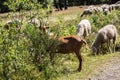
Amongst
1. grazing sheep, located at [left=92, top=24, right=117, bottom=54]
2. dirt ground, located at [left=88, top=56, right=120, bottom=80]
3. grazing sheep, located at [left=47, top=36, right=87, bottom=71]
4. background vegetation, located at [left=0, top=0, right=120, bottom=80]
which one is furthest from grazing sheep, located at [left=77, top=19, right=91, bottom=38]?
grazing sheep, located at [left=47, top=36, right=87, bottom=71]

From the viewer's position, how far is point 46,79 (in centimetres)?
1160

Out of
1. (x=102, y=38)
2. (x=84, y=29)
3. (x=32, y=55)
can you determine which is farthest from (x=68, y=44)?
(x=84, y=29)

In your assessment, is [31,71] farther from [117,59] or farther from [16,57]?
[117,59]

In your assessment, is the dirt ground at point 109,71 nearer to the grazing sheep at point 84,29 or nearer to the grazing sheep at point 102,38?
the grazing sheep at point 102,38

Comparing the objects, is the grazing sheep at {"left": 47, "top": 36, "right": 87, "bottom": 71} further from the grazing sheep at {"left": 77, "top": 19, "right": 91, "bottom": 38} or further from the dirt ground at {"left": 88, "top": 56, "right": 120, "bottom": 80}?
the grazing sheep at {"left": 77, "top": 19, "right": 91, "bottom": 38}

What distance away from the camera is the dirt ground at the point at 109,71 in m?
12.4

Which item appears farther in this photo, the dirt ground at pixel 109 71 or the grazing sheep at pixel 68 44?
the grazing sheep at pixel 68 44

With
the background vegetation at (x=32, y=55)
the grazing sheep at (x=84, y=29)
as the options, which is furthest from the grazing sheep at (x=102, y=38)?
the grazing sheep at (x=84, y=29)

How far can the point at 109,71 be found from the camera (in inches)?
519

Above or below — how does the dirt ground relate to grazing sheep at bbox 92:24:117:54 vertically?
below

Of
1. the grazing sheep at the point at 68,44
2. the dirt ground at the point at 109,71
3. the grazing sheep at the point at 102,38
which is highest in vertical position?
the grazing sheep at the point at 68,44

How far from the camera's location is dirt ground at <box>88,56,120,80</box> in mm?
12438

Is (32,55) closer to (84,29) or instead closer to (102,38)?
(102,38)

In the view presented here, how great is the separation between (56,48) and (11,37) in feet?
9.37
